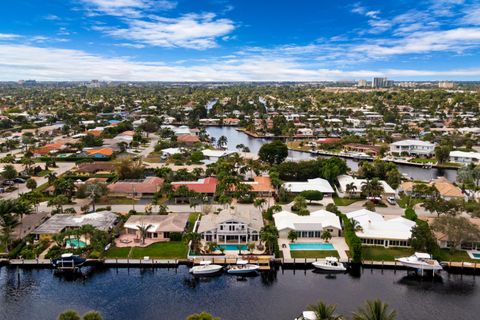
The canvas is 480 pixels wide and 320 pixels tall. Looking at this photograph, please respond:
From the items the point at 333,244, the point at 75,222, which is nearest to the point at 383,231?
the point at 333,244

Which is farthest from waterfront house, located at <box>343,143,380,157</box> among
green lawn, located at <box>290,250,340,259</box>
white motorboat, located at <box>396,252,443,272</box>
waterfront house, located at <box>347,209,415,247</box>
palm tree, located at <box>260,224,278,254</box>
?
palm tree, located at <box>260,224,278,254</box>

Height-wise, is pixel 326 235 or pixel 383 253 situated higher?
pixel 326 235

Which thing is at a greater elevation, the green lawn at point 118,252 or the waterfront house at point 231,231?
the waterfront house at point 231,231

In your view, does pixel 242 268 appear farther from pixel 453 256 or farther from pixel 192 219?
pixel 453 256

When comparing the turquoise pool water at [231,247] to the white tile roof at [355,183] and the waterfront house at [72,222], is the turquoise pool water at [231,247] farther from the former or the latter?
the white tile roof at [355,183]

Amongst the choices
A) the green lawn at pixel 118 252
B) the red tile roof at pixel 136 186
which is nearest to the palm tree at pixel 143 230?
the green lawn at pixel 118 252

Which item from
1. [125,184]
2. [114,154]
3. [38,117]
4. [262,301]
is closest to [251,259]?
[262,301]

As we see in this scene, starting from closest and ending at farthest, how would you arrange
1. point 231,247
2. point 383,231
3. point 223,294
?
point 223,294 < point 231,247 < point 383,231

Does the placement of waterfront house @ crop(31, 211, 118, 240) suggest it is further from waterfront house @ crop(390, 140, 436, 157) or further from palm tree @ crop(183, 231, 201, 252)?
waterfront house @ crop(390, 140, 436, 157)
